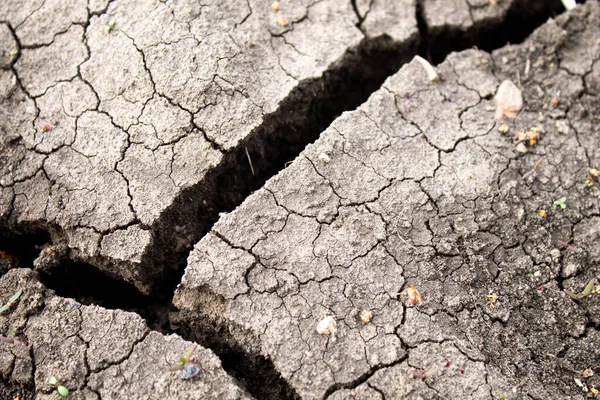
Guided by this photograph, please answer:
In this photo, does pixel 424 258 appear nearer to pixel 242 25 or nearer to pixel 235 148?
pixel 235 148

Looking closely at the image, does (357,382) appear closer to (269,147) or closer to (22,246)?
(269,147)

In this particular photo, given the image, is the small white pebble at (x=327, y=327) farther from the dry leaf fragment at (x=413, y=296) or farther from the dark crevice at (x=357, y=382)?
the dry leaf fragment at (x=413, y=296)

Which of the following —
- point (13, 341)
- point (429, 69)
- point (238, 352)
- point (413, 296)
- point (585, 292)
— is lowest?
point (585, 292)

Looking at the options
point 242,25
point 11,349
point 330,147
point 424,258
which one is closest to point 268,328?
point 424,258

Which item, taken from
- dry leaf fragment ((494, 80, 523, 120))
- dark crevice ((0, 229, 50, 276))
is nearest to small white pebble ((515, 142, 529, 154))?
dry leaf fragment ((494, 80, 523, 120))

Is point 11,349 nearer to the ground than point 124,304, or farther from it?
farther from it

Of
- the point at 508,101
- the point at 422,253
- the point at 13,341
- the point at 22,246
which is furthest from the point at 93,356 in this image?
the point at 508,101

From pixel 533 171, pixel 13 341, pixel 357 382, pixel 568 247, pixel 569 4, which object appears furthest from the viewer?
pixel 569 4
